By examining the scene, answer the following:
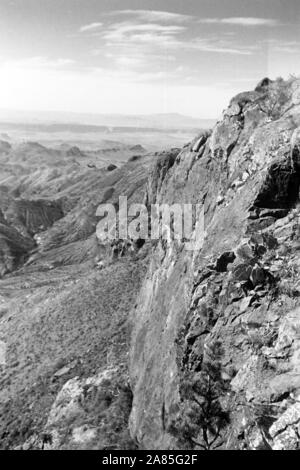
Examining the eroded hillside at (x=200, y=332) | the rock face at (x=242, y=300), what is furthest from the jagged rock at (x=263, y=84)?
the rock face at (x=242, y=300)

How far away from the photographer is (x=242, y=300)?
15.8 m

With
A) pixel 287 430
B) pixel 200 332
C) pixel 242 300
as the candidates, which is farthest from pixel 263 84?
pixel 287 430

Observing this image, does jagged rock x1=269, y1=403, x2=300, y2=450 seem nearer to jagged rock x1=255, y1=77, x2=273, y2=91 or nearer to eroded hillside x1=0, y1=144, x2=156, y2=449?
eroded hillside x1=0, y1=144, x2=156, y2=449

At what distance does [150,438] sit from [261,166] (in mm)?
12036

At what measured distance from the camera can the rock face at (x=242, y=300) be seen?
1316 centimetres

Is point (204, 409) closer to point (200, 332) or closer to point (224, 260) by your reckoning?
point (200, 332)

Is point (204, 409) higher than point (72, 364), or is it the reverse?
point (204, 409)

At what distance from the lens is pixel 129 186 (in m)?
147

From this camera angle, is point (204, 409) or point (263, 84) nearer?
point (204, 409)

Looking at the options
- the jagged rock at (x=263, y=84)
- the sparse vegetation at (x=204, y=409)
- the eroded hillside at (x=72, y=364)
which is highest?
the jagged rock at (x=263, y=84)

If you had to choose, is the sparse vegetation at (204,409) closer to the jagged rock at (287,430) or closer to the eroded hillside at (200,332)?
the eroded hillside at (200,332)

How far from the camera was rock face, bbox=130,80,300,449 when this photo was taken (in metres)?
13.2

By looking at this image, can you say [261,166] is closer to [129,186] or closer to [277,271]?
[277,271]

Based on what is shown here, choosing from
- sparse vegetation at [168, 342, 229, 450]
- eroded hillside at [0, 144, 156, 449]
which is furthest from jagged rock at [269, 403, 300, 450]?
eroded hillside at [0, 144, 156, 449]
